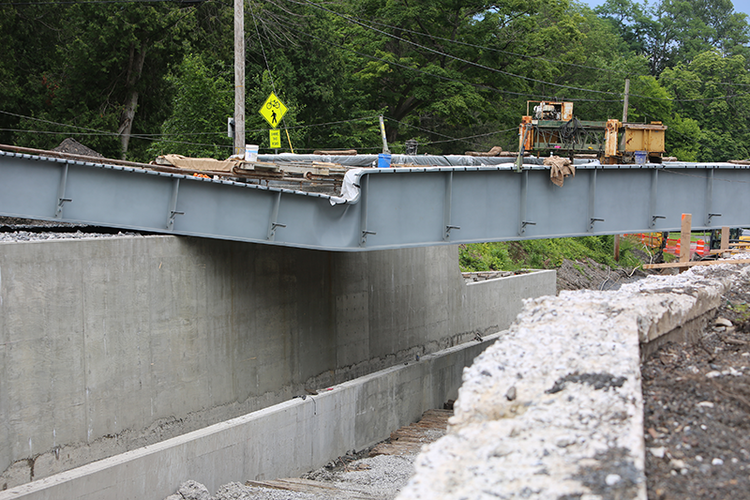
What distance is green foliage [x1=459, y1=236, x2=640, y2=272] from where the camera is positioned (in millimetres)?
29438

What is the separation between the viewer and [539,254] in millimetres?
34781

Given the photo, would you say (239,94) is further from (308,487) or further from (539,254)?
(539,254)

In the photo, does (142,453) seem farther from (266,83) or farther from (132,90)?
(132,90)

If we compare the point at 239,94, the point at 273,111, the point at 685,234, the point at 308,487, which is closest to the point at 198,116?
the point at 273,111

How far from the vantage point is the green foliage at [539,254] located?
2944 centimetres

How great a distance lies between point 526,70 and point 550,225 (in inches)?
1046

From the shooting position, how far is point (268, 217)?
13.4 m

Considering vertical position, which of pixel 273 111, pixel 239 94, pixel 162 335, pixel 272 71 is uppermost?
pixel 272 71

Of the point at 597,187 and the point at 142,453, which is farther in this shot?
the point at 597,187

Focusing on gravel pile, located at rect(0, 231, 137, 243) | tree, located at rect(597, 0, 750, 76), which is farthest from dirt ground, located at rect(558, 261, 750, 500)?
tree, located at rect(597, 0, 750, 76)

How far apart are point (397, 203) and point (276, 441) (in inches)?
224

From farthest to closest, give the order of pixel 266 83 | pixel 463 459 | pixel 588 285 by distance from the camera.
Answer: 1. pixel 588 285
2. pixel 266 83
3. pixel 463 459

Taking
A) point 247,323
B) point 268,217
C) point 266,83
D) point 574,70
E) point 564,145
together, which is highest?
point 574,70

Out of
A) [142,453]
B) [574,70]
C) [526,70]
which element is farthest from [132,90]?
[574,70]
